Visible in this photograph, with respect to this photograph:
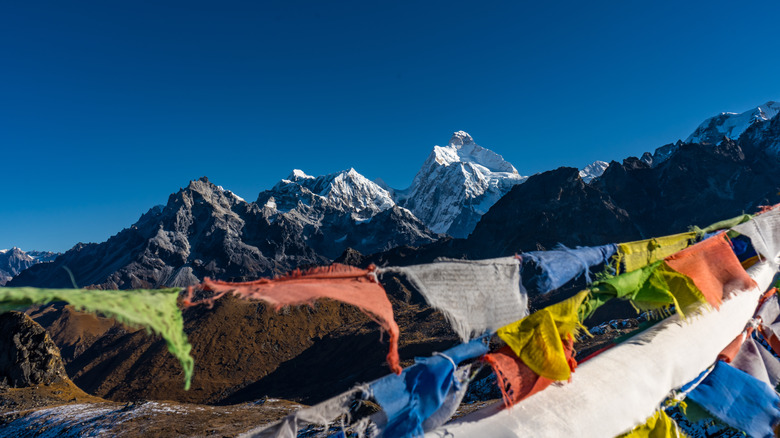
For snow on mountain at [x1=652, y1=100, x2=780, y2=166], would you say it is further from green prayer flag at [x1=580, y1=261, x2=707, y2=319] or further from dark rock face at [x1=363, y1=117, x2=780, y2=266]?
green prayer flag at [x1=580, y1=261, x2=707, y2=319]

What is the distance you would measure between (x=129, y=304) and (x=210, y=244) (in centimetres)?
10593

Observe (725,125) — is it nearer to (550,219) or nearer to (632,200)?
(632,200)

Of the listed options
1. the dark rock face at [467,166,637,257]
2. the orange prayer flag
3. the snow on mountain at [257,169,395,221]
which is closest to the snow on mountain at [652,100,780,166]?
the dark rock face at [467,166,637,257]

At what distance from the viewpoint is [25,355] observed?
858 inches

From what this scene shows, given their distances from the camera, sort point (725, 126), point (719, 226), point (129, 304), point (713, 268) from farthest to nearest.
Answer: point (725, 126)
point (719, 226)
point (713, 268)
point (129, 304)

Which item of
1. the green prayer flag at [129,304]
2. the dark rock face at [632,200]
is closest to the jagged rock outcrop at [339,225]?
the dark rock face at [632,200]

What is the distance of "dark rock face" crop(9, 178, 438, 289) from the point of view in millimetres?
89875

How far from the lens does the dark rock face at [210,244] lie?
89.9m

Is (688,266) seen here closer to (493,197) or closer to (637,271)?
(637,271)

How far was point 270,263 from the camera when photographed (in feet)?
310

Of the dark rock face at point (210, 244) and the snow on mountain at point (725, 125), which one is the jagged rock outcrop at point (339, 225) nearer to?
the dark rock face at point (210, 244)

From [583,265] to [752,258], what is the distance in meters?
3.04

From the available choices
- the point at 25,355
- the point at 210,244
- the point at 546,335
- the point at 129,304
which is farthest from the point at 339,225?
the point at 129,304

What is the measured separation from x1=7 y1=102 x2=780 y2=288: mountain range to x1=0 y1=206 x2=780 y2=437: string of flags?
120 inches
